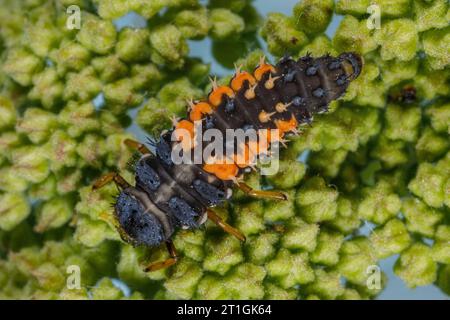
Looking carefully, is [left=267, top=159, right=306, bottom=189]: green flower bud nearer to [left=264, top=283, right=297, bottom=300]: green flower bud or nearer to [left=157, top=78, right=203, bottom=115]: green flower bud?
[left=264, top=283, right=297, bottom=300]: green flower bud

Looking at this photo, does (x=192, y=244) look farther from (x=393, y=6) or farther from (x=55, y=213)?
(x=393, y=6)

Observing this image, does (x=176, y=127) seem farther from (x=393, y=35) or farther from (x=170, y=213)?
(x=393, y=35)

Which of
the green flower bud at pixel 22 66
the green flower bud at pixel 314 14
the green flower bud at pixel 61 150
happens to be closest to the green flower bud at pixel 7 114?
the green flower bud at pixel 22 66

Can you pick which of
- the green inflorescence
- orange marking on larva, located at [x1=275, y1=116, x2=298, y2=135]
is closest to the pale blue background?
the green inflorescence

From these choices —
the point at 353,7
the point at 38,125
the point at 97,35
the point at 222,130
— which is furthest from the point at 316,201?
the point at 38,125

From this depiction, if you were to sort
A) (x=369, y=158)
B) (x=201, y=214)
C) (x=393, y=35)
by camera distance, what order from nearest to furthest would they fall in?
1. (x=393, y=35)
2. (x=201, y=214)
3. (x=369, y=158)

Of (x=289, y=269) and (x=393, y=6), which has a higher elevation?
(x=393, y=6)
